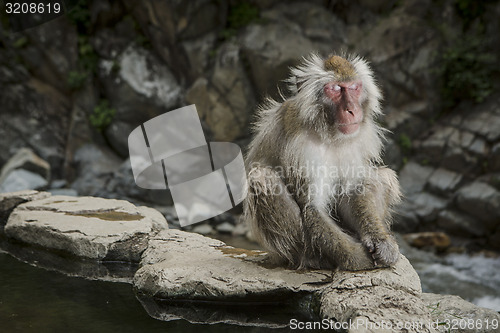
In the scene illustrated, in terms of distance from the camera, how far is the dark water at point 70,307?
2.91m

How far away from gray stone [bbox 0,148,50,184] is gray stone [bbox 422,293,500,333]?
9.58 m

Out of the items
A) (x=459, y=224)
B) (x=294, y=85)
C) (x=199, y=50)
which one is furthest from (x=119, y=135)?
(x=294, y=85)

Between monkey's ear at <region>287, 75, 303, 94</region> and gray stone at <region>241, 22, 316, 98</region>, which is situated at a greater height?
gray stone at <region>241, 22, 316, 98</region>

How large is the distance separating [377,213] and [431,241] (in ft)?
22.8

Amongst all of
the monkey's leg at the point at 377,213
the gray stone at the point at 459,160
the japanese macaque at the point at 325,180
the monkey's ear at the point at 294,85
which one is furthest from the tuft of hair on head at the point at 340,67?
the gray stone at the point at 459,160

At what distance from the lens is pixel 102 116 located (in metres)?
11.6

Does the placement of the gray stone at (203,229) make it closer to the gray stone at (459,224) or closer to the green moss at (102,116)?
the green moss at (102,116)

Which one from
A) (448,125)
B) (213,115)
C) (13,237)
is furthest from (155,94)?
(13,237)

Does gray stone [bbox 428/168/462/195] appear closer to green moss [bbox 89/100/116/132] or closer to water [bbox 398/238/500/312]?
Result: water [bbox 398/238/500/312]

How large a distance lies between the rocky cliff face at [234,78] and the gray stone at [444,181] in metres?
0.02

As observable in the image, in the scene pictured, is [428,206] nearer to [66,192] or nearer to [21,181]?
[66,192]

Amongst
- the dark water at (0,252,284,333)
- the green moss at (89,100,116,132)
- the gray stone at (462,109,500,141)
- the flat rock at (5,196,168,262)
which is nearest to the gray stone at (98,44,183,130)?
the green moss at (89,100,116,132)

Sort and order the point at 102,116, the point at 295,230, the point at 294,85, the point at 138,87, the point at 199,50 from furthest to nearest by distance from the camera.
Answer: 1. the point at 102,116
2. the point at 138,87
3. the point at 199,50
4. the point at 294,85
5. the point at 295,230

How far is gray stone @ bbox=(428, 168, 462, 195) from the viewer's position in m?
10.3
